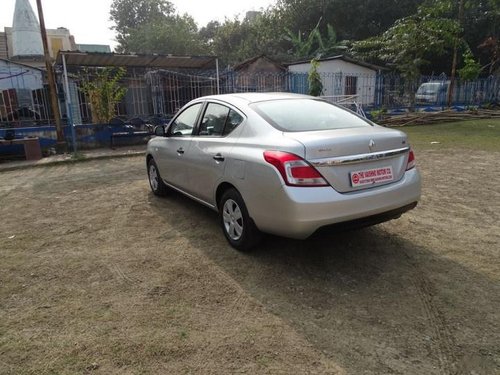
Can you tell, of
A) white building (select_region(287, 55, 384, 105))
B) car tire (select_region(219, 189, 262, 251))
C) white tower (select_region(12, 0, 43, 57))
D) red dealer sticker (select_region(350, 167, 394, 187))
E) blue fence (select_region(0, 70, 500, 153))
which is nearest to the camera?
red dealer sticker (select_region(350, 167, 394, 187))

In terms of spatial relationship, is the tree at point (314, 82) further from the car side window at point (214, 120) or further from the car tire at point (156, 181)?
Answer: the car side window at point (214, 120)

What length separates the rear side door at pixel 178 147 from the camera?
4852 millimetres

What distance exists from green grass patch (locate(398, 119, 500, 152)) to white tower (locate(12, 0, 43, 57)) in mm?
18999

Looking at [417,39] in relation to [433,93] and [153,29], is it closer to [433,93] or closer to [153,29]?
[433,93]

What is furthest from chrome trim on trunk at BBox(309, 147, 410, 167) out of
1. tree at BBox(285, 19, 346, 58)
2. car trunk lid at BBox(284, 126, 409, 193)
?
tree at BBox(285, 19, 346, 58)

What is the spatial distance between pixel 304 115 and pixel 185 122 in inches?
69.7

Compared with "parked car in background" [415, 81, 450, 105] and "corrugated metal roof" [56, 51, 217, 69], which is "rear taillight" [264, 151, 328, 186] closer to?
"corrugated metal roof" [56, 51, 217, 69]

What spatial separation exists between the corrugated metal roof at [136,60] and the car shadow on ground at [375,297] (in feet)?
33.0

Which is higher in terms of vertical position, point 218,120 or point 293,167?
point 218,120

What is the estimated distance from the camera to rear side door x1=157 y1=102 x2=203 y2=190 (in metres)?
4.85

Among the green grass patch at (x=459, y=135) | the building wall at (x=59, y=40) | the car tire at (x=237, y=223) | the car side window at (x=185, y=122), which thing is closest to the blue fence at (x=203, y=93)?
the green grass patch at (x=459, y=135)

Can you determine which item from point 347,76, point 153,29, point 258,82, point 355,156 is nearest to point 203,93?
point 258,82

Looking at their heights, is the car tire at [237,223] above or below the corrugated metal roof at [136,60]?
below

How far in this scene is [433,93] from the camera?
21.0 metres
